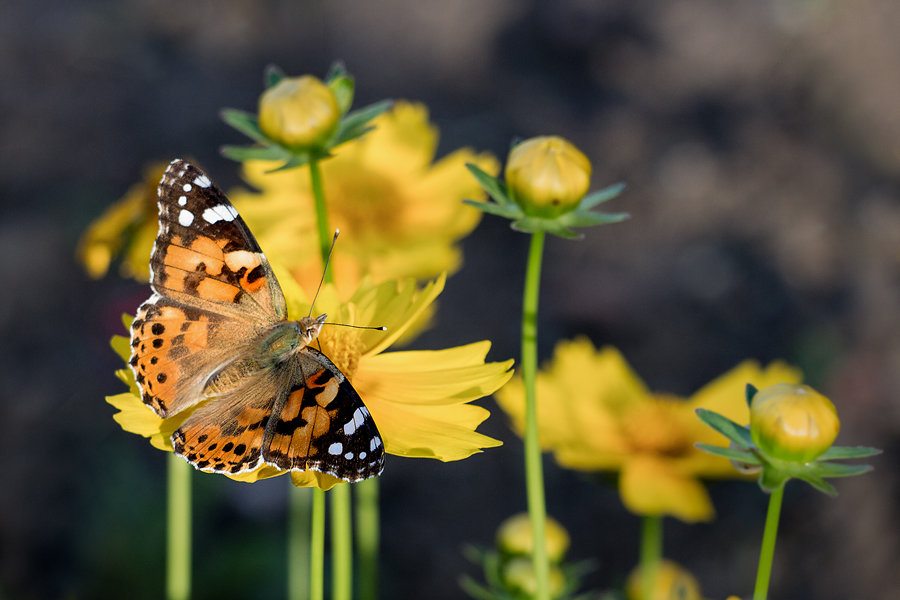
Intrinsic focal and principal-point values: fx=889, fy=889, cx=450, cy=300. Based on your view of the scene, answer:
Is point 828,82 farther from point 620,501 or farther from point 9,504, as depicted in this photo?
point 9,504

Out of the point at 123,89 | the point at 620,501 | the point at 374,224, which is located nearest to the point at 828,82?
the point at 620,501

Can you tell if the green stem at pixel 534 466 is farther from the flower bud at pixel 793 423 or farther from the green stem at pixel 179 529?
the green stem at pixel 179 529

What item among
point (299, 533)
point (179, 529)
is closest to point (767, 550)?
point (179, 529)

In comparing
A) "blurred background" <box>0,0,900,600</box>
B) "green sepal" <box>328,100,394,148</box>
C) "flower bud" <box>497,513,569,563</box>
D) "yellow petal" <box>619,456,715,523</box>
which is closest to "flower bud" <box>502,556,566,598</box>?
"flower bud" <box>497,513,569,563</box>

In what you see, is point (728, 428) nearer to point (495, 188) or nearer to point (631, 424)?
point (495, 188)

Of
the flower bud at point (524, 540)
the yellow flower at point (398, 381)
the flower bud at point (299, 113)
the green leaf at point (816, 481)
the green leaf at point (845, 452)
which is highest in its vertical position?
the flower bud at point (299, 113)

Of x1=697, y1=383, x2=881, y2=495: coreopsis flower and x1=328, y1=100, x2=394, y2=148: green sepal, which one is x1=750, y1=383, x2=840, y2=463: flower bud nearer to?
x1=697, y1=383, x2=881, y2=495: coreopsis flower

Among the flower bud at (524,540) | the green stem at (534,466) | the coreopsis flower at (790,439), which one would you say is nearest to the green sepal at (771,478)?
the coreopsis flower at (790,439)
